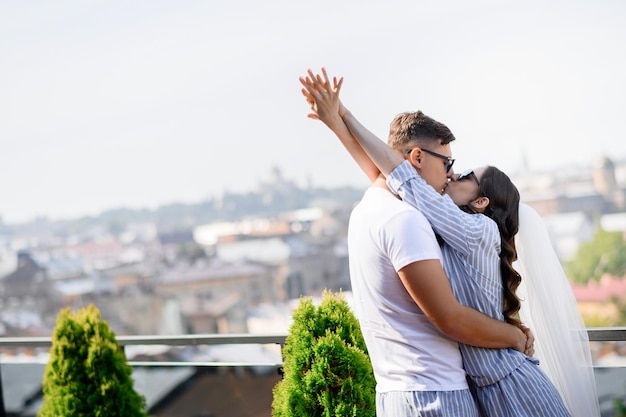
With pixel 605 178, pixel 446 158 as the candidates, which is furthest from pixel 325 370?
pixel 605 178

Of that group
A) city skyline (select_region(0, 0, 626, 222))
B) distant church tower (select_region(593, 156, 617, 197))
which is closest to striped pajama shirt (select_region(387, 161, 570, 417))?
city skyline (select_region(0, 0, 626, 222))

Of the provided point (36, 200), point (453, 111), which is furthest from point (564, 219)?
point (36, 200)

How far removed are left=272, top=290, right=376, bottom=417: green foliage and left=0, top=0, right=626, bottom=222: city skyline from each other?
61158mm

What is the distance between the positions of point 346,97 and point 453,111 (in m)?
11.4

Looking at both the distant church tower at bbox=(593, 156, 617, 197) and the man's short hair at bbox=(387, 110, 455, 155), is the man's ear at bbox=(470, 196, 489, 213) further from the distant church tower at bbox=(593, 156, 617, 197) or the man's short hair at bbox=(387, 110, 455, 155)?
the distant church tower at bbox=(593, 156, 617, 197)

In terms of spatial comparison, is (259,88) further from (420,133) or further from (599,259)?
(420,133)

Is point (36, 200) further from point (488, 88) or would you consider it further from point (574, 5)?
point (574, 5)

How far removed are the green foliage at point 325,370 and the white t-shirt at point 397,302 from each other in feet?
2.13

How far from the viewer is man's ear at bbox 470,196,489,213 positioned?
60.0 inches

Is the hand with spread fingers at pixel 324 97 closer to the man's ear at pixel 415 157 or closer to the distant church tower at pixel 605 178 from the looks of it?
the man's ear at pixel 415 157

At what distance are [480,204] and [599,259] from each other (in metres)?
58.4

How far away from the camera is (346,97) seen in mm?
72375

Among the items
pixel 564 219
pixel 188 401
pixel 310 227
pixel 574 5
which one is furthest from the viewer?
pixel 574 5

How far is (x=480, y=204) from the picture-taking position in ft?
5.00
